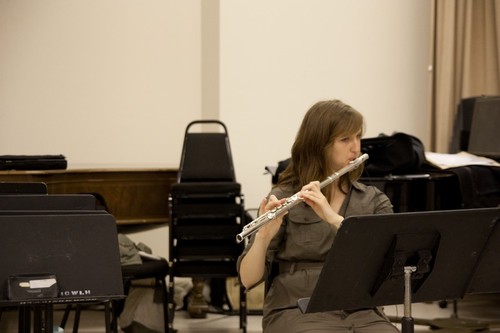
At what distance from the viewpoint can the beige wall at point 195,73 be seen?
581 cm

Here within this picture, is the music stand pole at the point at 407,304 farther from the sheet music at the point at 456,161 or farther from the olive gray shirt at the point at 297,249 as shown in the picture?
the sheet music at the point at 456,161

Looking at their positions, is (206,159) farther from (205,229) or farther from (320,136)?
(320,136)

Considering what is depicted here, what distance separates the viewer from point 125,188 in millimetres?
5078

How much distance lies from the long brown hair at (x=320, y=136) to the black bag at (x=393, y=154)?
1544mm

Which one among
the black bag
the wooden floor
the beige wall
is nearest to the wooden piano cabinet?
the beige wall

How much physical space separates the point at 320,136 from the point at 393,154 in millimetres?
1672

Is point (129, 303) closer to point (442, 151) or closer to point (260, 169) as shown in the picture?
point (260, 169)

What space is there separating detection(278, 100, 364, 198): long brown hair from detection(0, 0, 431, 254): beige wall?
2795 mm

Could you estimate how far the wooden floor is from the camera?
16.0 feet

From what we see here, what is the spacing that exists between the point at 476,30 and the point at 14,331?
368 cm

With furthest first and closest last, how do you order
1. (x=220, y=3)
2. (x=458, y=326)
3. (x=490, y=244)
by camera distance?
1. (x=220, y=3)
2. (x=458, y=326)
3. (x=490, y=244)

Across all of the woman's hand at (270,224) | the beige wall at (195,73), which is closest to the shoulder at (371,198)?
the woman's hand at (270,224)

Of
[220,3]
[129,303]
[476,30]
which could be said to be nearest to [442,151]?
[476,30]

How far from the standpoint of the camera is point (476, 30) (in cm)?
597
